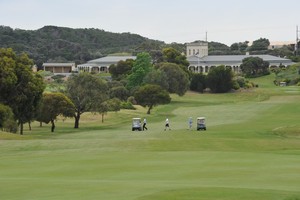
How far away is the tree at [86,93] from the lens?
239 ft

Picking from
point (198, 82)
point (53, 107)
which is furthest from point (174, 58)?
point (53, 107)

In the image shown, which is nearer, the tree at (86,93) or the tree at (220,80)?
the tree at (86,93)

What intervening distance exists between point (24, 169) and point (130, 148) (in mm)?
11884

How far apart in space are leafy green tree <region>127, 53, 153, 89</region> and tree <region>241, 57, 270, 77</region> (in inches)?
2319

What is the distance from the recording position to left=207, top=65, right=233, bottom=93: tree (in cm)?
13325

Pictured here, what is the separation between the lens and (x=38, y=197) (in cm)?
1861

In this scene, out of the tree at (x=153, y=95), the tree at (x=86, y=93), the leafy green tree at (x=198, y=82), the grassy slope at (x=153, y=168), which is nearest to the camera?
the grassy slope at (x=153, y=168)

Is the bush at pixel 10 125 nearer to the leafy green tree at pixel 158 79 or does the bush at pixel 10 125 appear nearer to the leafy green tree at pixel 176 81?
the leafy green tree at pixel 158 79

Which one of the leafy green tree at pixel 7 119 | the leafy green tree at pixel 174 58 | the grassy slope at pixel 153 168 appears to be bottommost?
the grassy slope at pixel 153 168

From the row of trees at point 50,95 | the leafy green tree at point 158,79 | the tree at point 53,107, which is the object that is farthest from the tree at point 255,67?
the tree at point 53,107

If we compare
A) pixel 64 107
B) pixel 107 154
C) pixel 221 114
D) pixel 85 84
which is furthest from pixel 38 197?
pixel 221 114

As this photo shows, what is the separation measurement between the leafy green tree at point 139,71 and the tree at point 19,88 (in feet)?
191

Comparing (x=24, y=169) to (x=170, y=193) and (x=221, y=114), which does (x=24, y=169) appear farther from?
(x=221, y=114)

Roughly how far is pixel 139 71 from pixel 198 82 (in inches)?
755
